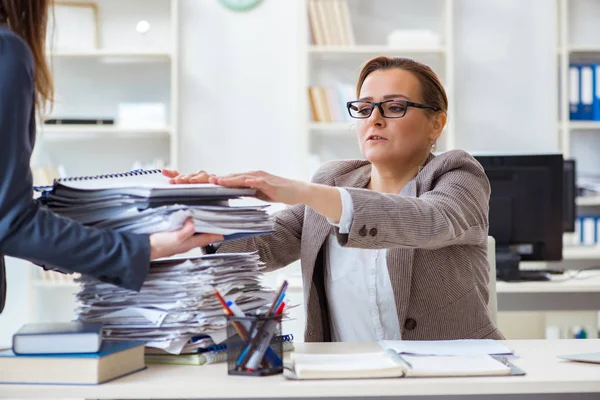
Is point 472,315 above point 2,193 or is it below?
below

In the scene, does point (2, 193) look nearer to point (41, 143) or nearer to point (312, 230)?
point (312, 230)

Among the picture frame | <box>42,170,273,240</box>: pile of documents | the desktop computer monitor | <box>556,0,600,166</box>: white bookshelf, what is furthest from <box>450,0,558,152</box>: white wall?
<box>42,170,273,240</box>: pile of documents

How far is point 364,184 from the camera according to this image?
184 centimetres

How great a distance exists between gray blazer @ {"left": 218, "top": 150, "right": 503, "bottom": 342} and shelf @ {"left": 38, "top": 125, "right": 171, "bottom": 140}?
8.88 ft

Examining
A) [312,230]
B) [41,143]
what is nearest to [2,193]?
[312,230]

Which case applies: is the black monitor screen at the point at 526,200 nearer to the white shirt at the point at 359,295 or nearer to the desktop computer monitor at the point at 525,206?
the desktop computer monitor at the point at 525,206

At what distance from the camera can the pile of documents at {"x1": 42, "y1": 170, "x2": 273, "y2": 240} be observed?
1.21 meters

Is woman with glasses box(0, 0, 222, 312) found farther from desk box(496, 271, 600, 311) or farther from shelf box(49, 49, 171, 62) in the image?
shelf box(49, 49, 171, 62)

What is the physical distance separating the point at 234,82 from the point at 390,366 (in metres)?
3.80

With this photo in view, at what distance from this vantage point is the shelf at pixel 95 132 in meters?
4.34

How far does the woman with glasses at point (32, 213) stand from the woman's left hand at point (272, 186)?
121mm

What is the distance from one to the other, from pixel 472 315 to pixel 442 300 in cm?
7

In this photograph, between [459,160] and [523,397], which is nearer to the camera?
[523,397]

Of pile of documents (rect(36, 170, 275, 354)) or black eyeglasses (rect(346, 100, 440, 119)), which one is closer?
pile of documents (rect(36, 170, 275, 354))
